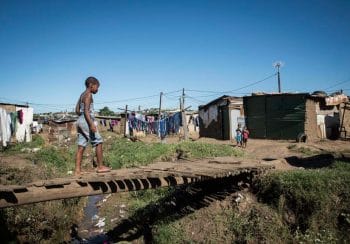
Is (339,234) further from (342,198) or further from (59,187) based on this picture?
(59,187)

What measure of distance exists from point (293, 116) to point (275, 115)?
3.71 feet

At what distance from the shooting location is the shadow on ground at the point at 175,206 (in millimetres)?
7480

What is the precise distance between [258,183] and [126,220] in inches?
142

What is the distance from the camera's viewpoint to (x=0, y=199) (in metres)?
3.73

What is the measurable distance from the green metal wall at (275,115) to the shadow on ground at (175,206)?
34.3 ft

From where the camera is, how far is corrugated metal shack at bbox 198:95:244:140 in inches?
753

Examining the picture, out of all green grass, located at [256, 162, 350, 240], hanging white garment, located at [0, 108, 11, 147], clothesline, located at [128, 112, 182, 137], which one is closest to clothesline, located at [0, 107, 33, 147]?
hanging white garment, located at [0, 108, 11, 147]

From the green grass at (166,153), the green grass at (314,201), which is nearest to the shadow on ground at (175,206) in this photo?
the green grass at (314,201)

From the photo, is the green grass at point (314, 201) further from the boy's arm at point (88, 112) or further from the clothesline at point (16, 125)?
the clothesline at point (16, 125)

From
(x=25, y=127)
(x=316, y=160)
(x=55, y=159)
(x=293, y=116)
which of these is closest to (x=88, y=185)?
(x=316, y=160)

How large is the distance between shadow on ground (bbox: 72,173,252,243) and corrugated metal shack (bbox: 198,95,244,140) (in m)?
11.0

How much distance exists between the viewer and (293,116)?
56.1 feet

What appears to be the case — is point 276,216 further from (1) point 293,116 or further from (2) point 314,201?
(1) point 293,116

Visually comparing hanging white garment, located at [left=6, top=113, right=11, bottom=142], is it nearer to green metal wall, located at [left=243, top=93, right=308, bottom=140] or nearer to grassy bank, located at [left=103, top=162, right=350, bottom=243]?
grassy bank, located at [left=103, top=162, right=350, bottom=243]
